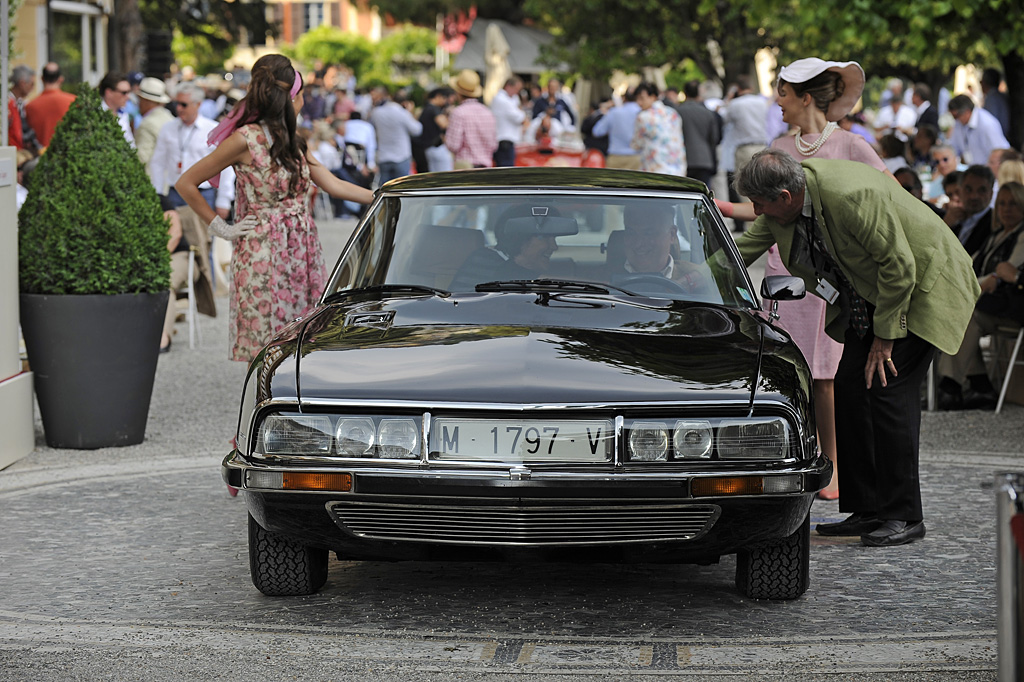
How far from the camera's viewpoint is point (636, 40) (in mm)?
36562

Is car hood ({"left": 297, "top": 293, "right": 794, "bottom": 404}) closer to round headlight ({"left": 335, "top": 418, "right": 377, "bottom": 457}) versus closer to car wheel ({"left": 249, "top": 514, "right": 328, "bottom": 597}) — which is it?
round headlight ({"left": 335, "top": 418, "right": 377, "bottom": 457})

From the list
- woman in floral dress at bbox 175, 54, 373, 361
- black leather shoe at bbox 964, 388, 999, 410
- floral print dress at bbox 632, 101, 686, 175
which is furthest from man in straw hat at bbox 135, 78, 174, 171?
black leather shoe at bbox 964, 388, 999, 410

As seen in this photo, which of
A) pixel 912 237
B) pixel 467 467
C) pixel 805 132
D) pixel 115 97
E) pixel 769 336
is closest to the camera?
pixel 467 467

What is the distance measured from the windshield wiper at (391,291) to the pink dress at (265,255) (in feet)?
3.66

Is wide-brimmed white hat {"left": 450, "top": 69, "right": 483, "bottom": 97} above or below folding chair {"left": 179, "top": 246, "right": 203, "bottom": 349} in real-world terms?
above

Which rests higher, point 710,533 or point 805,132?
point 805,132

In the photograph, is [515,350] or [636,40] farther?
[636,40]

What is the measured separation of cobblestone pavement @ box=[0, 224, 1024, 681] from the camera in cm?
439

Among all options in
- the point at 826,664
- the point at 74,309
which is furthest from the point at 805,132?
the point at 74,309

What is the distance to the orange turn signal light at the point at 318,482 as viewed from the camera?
173 inches

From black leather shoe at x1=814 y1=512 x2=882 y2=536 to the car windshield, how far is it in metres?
1.15

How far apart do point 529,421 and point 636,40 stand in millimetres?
33237

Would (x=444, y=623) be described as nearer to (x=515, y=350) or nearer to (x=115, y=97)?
(x=515, y=350)

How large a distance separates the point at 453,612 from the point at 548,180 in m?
1.82
